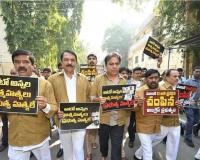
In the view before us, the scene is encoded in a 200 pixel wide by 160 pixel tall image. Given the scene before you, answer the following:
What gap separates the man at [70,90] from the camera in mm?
5605

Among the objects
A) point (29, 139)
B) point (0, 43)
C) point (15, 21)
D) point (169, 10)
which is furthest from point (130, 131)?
point (0, 43)

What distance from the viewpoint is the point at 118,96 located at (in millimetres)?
5980

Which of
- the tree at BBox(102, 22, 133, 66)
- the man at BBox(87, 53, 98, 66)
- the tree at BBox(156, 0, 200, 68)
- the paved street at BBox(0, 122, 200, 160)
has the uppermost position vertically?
the tree at BBox(102, 22, 133, 66)

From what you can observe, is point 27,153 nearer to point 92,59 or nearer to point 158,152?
point 158,152

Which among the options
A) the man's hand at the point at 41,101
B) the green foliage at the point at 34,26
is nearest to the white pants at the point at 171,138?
the man's hand at the point at 41,101

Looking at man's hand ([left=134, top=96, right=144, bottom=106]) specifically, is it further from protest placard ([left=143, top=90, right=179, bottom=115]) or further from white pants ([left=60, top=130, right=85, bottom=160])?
white pants ([left=60, top=130, right=85, bottom=160])

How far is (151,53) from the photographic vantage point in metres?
12.1

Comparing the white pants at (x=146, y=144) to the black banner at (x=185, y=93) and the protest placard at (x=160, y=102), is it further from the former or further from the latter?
the black banner at (x=185, y=93)

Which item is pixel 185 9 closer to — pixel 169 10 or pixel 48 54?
pixel 169 10

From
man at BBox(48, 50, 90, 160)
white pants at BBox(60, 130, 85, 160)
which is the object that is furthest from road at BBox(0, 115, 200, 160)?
man at BBox(48, 50, 90, 160)

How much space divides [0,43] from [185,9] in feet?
66.1

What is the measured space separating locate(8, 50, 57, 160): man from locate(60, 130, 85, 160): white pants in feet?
2.27

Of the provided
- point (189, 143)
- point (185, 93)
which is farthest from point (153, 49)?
point (185, 93)

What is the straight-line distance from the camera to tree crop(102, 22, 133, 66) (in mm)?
74500
